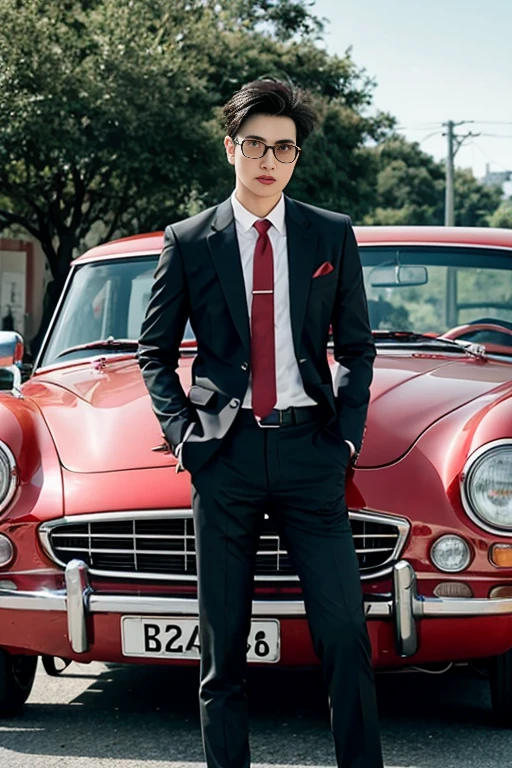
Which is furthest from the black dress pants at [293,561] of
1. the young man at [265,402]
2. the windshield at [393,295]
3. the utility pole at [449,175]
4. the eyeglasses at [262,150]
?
the utility pole at [449,175]

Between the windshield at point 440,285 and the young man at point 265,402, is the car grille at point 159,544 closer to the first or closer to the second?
the young man at point 265,402

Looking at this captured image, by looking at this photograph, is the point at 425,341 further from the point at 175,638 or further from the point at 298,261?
the point at 298,261

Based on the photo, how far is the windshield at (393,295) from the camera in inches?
232

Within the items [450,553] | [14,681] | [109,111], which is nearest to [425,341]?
[450,553]

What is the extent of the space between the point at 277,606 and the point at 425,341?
1.85 meters

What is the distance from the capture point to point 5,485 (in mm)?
4359

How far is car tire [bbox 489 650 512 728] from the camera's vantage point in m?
4.31

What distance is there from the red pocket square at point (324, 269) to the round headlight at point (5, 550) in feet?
4.82

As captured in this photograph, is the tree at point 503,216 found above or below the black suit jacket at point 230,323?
above

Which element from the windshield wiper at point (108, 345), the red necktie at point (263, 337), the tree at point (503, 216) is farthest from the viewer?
the tree at point (503, 216)

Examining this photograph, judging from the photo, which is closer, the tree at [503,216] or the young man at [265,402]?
the young man at [265,402]

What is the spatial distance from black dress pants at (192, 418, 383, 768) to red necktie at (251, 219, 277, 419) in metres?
0.10

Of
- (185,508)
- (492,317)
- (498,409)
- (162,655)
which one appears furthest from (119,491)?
(492,317)

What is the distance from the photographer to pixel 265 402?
11.2ft
